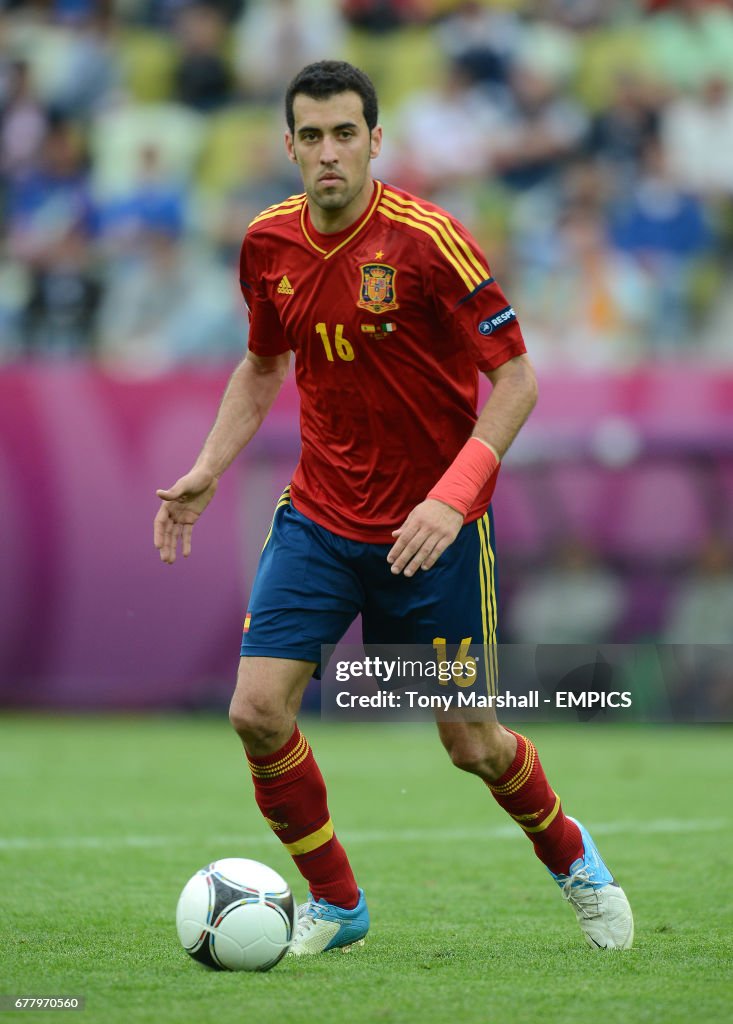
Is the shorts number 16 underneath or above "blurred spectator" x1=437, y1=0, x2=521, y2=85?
underneath

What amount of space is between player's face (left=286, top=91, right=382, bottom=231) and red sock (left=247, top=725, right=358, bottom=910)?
1629 millimetres

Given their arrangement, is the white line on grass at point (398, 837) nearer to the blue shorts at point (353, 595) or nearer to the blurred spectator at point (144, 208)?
the blue shorts at point (353, 595)

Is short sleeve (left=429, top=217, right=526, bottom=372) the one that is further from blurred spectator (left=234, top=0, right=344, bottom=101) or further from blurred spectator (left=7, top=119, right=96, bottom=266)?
blurred spectator (left=234, top=0, right=344, bottom=101)

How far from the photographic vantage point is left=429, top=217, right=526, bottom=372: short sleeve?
15.4 ft

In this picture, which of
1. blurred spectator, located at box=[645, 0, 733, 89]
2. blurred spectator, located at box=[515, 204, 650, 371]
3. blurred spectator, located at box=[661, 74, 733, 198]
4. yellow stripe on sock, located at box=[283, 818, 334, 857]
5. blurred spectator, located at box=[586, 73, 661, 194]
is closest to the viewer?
yellow stripe on sock, located at box=[283, 818, 334, 857]

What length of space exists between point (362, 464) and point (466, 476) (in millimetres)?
486

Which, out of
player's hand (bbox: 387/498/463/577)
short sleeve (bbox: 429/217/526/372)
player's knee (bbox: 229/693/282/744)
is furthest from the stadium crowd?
player's hand (bbox: 387/498/463/577)

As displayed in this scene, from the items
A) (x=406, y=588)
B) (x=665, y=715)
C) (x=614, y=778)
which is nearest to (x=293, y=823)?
(x=406, y=588)

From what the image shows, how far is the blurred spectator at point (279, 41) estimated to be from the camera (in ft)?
49.6

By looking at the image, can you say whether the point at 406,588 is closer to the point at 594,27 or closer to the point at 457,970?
the point at 457,970

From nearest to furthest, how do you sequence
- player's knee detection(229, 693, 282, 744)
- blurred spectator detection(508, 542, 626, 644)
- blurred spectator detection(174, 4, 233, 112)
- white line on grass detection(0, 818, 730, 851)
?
player's knee detection(229, 693, 282, 744)
white line on grass detection(0, 818, 730, 851)
blurred spectator detection(508, 542, 626, 644)
blurred spectator detection(174, 4, 233, 112)

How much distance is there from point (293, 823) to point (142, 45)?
492 inches

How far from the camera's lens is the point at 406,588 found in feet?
16.1

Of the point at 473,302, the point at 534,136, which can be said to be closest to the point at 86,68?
the point at 534,136
